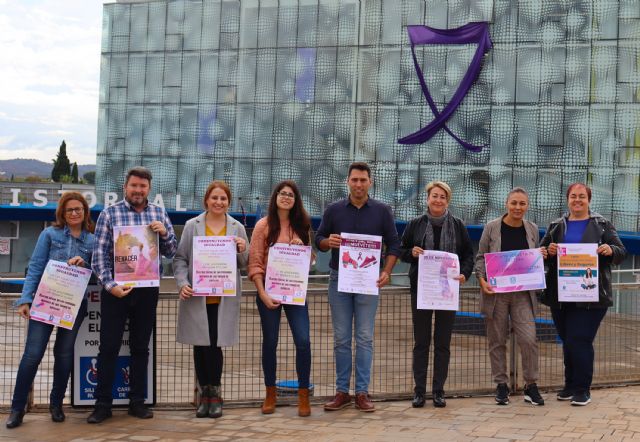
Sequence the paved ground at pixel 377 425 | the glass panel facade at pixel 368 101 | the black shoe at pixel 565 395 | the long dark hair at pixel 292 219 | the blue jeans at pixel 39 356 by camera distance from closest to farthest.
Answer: the paved ground at pixel 377 425 < the blue jeans at pixel 39 356 < the long dark hair at pixel 292 219 < the black shoe at pixel 565 395 < the glass panel facade at pixel 368 101

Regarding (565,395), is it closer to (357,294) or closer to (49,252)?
(357,294)

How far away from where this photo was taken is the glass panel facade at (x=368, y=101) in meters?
35.7

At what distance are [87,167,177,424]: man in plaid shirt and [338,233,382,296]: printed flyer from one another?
146cm

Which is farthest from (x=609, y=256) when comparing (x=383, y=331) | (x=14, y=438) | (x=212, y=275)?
(x=14, y=438)

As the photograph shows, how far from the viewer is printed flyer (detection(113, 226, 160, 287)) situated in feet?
23.3

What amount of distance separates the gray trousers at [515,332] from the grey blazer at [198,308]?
2.42 metres

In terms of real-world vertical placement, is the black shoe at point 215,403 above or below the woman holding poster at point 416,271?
below

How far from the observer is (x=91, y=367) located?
24.9ft

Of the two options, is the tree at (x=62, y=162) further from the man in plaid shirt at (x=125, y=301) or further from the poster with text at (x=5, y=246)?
the man in plaid shirt at (x=125, y=301)

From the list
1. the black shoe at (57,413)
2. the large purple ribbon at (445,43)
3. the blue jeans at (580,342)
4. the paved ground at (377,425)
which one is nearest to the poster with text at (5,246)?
the large purple ribbon at (445,43)

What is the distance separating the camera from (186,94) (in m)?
42.9

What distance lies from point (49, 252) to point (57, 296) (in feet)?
1.24

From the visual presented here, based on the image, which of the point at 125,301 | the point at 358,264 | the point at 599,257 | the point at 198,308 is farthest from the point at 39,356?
the point at 599,257

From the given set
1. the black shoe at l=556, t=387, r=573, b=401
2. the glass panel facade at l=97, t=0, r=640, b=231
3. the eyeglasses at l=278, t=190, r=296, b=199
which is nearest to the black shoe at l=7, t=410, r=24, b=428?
the eyeglasses at l=278, t=190, r=296, b=199
